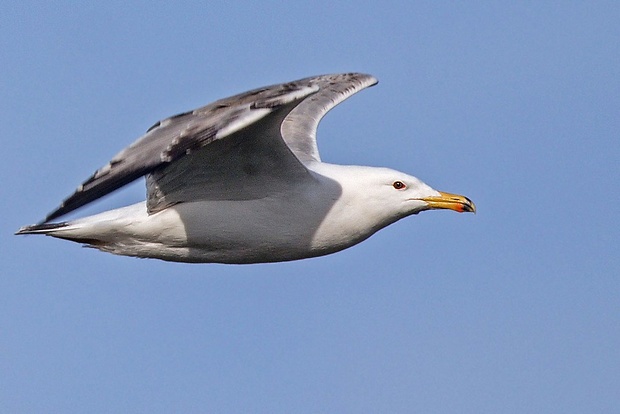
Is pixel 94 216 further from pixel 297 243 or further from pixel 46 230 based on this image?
pixel 297 243

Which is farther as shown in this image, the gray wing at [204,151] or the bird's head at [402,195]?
the bird's head at [402,195]

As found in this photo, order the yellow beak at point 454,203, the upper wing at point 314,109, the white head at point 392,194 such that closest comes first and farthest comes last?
the white head at point 392,194 < the yellow beak at point 454,203 < the upper wing at point 314,109

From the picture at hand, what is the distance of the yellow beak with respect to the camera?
1602cm

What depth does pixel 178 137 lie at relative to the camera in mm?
13930

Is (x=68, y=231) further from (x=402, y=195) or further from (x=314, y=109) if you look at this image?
(x=314, y=109)

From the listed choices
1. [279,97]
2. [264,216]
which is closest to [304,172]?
[264,216]

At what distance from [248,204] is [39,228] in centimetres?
265

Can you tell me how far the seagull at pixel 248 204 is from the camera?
48.5 ft

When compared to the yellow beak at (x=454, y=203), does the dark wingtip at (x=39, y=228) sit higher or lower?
higher

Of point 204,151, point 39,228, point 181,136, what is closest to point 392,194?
point 204,151

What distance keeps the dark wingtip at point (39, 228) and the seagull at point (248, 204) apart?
12 millimetres

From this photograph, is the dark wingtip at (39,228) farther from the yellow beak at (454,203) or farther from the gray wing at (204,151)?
the yellow beak at (454,203)

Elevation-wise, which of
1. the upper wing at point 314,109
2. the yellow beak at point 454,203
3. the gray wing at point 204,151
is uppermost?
the upper wing at point 314,109

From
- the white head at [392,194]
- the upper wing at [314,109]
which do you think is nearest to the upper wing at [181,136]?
the white head at [392,194]
